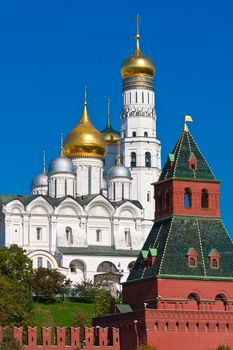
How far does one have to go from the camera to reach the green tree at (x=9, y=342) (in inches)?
2316

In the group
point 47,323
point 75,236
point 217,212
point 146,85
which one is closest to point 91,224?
point 75,236

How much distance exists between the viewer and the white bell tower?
404 feet

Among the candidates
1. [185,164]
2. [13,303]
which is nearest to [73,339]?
[185,164]

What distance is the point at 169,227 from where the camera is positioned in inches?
2544

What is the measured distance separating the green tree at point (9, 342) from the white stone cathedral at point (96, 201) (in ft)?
158

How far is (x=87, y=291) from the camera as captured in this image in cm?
10162

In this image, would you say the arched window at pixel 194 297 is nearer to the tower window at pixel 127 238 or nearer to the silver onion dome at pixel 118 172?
the tower window at pixel 127 238

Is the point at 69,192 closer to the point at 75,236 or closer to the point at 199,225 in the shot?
the point at 75,236

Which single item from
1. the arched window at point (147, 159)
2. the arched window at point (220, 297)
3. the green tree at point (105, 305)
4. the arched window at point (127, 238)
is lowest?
the arched window at point (220, 297)

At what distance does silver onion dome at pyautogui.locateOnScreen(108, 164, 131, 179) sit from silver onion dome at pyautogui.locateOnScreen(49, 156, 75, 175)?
139 inches

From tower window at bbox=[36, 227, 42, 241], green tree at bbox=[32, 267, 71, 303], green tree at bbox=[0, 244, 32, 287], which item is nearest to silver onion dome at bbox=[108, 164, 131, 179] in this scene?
tower window at bbox=[36, 227, 42, 241]

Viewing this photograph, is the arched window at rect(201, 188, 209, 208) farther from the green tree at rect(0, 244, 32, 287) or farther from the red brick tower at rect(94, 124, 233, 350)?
the green tree at rect(0, 244, 32, 287)

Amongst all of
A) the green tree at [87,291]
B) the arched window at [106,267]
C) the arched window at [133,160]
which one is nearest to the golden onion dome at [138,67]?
the arched window at [133,160]

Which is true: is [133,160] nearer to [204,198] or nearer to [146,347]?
[204,198]
